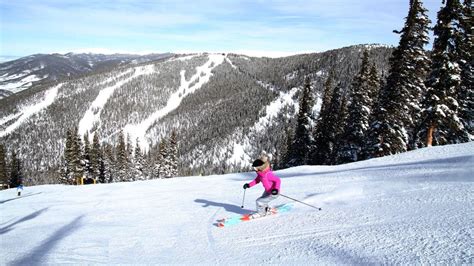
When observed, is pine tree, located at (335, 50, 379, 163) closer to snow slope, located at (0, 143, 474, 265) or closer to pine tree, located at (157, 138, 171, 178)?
snow slope, located at (0, 143, 474, 265)

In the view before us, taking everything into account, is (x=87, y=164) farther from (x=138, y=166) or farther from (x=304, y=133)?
(x=304, y=133)

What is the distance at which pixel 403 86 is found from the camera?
27812 millimetres

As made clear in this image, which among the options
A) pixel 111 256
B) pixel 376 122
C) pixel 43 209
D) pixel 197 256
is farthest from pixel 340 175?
pixel 376 122

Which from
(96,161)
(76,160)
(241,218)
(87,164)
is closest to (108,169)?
(96,161)

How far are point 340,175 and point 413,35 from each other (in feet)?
64.3

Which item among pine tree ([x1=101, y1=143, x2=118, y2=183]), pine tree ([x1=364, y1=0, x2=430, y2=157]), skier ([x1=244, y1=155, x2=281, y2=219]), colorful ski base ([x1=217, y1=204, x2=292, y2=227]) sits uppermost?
pine tree ([x1=364, y1=0, x2=430, y2=157])

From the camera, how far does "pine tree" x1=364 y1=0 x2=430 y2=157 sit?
90.1 ft

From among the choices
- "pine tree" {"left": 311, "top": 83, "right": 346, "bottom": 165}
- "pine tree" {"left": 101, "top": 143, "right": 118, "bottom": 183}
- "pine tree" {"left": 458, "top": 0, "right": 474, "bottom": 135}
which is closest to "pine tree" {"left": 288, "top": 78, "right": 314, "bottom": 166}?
"pine tree" {"left": 311, "top": 83, "right": 346, "bottom": 165}

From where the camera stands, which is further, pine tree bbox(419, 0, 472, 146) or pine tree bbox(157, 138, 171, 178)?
pine tree bbox(157, 138, 171, 178)

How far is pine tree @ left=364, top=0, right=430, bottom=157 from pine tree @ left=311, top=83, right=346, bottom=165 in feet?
40.0

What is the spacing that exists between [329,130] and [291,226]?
35742 millimetres

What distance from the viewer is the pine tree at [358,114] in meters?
34.8

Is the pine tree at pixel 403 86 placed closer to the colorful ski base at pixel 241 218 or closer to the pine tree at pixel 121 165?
the colorful ski base at pixel 241 218

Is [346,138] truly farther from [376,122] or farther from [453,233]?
[453,233]
